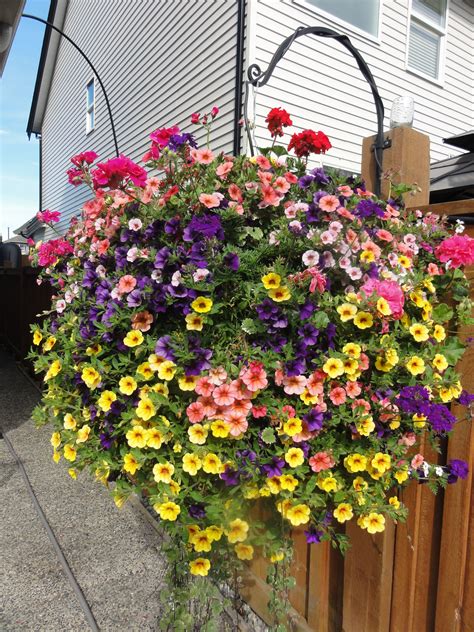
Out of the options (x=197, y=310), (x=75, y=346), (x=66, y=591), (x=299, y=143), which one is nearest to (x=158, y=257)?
(x=197, y=310)

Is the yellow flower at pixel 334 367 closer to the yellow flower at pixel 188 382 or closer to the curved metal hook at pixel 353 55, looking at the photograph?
the yellow flower at pixel 188 382

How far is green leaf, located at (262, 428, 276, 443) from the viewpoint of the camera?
1.23 m

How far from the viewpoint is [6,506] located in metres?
3.34

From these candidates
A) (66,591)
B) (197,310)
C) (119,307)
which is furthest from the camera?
(66,591)

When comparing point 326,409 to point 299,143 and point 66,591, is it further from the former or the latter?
point 66,591

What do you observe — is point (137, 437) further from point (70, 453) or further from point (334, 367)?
point (334, 367)

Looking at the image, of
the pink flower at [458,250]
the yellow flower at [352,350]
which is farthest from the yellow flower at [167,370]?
the pink flower at [458,250]

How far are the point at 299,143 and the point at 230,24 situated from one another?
17.2ft

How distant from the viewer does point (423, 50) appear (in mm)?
7438

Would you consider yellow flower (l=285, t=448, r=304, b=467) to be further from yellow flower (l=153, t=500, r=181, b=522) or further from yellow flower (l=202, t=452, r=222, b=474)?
yellow flower (l=153, t=500, r=181, b=522)

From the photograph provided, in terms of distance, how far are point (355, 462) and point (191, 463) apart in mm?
420

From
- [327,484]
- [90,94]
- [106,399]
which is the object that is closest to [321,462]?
[327,484]

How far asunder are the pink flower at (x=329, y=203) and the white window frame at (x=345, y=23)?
5.52 meters

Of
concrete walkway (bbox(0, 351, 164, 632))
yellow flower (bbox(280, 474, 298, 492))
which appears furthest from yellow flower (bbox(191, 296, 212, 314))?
concrete walkway (bbox(0, 351, 164, 632))
